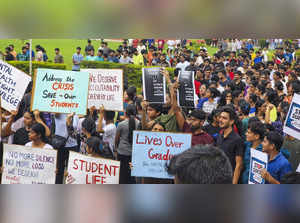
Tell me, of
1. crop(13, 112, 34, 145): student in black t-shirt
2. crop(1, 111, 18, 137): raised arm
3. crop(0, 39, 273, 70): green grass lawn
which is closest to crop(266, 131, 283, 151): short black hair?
crop(0, 39, 273, 70): green grass lawn

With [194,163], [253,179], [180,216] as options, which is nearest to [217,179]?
[194,163]

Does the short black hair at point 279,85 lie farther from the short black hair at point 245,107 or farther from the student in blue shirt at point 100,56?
the student in blue shirt at point 100,56

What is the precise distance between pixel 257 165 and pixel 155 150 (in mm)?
710

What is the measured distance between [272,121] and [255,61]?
0.47m

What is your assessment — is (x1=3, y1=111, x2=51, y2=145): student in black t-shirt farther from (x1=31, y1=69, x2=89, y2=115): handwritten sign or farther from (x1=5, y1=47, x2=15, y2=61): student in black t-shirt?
(x1=5, y1=47, x2=15, y2=61): student in black t-shirt

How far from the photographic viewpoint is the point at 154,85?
10.1 ft

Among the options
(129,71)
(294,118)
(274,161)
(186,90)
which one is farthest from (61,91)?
(294,118)

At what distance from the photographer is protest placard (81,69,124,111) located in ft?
10.0

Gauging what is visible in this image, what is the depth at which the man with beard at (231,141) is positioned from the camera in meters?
3.10

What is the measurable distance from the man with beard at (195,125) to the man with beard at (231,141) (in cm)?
13

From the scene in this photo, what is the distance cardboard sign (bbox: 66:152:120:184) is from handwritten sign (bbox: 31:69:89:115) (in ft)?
1.14

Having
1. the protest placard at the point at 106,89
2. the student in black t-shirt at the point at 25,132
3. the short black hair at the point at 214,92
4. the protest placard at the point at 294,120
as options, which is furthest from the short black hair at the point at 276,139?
the student in black t-shirt at the point at 25,132

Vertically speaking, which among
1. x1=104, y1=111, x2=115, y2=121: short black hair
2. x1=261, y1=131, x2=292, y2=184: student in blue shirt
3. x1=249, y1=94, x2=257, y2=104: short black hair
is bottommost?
x1=261, y1=131, x2=292, y2=184: student in blue shirt

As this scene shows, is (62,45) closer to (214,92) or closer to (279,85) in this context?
(214,92)
